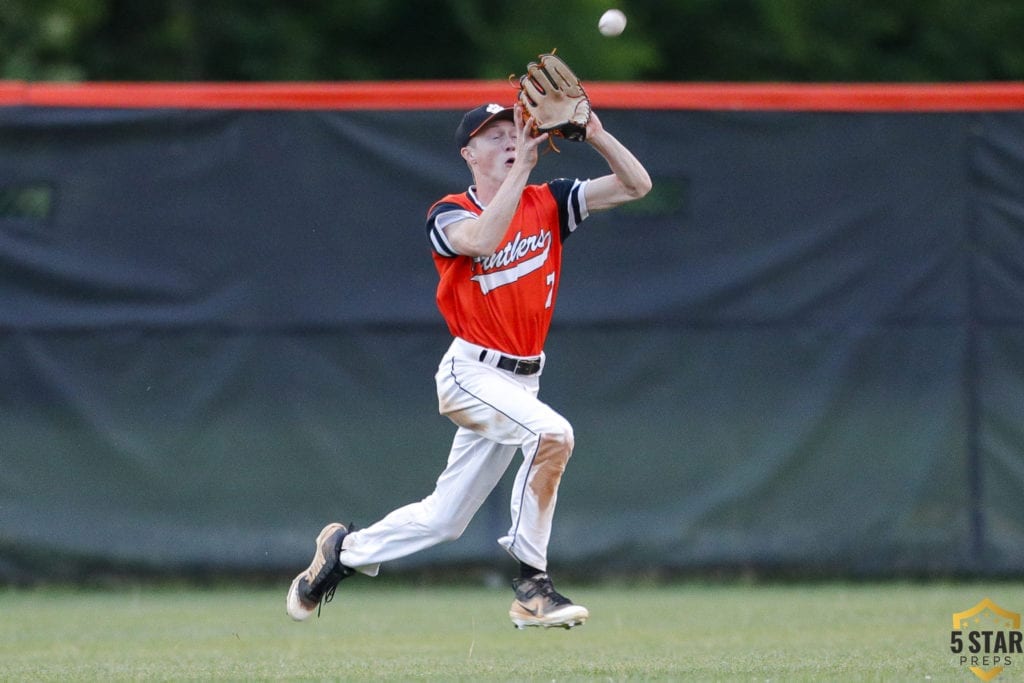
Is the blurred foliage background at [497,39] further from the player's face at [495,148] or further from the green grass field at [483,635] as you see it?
the player's face at [495,148]

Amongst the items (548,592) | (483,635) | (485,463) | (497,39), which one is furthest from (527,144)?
(497,39)

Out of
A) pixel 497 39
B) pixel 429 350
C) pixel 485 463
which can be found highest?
pixel 497 39

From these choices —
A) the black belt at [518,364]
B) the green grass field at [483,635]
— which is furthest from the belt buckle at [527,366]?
the green grass field at [483,635]

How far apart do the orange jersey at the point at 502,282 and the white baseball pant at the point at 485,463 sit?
99 millimetres

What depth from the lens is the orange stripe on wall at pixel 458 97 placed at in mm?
8312

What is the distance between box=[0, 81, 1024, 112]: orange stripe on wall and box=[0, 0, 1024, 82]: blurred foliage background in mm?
3702

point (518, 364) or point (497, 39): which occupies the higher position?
point (497, 39)

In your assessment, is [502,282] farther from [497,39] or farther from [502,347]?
[497,39]

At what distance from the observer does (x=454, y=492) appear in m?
5.53

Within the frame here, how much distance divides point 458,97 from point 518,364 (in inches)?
130

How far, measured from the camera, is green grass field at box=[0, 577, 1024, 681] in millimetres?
5141

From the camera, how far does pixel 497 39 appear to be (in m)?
12.5

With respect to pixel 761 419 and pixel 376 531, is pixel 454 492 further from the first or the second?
pixel 761 419

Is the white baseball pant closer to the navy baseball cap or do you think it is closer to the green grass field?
the green grass field
